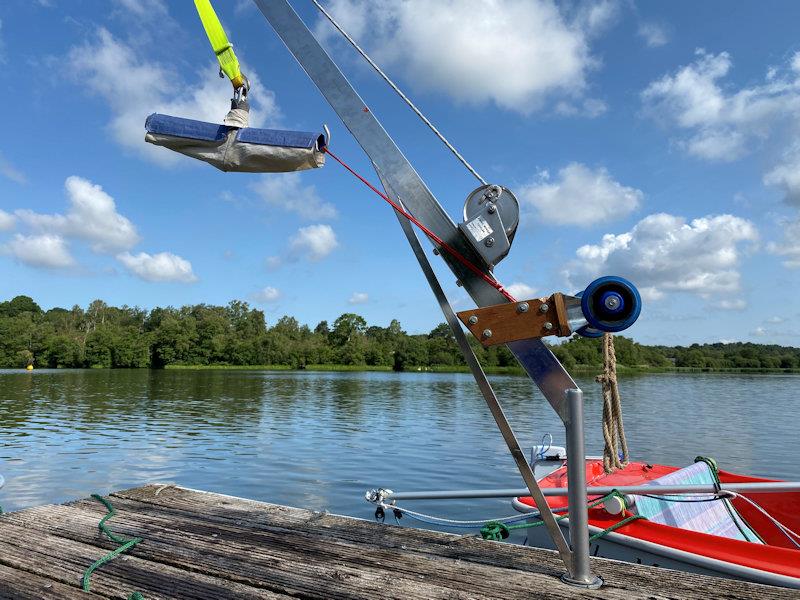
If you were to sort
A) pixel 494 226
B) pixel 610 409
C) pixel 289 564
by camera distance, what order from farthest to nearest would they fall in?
pixel 610 409
pixel 289 564
pixel 494 226

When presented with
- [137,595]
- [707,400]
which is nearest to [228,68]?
[137,595]

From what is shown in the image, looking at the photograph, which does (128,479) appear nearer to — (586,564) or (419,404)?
(586,564)

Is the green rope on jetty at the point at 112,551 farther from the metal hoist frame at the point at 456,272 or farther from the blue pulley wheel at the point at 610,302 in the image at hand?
the blue pulley wheel at the point at 610,302

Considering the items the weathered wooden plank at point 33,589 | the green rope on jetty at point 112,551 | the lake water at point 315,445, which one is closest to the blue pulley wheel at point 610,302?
the green rope on jetty at point 112,551

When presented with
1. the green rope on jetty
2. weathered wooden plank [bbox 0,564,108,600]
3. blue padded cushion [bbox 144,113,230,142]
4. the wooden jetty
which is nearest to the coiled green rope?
the wooden jetty

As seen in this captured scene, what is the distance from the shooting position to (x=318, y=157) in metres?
3.65

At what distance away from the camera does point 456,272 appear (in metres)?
3.52

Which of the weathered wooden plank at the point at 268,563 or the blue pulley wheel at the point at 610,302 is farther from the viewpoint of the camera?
the weathered wooden plank at the point at 268,563

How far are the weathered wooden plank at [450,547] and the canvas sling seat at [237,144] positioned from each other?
8.96 feet

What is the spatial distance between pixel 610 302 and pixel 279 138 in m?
2.13

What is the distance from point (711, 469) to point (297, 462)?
39.2 feet

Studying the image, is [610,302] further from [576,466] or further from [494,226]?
[576,466]

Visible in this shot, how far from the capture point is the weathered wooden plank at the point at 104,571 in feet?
11.3

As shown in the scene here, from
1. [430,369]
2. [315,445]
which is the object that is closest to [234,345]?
[430,369]
